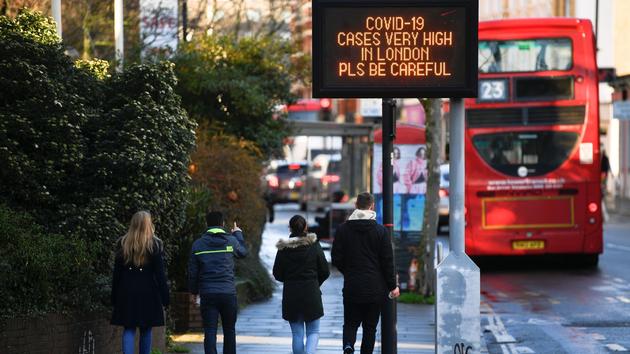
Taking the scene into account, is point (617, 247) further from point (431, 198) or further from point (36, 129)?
point (36, 129)

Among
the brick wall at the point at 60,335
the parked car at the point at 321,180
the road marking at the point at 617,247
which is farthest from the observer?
the parked car at the point at 321,180

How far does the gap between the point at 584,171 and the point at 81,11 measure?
32.5ft

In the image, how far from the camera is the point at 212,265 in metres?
12.3

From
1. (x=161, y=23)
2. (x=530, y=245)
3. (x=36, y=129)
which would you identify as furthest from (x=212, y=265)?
(x=530, y=245)

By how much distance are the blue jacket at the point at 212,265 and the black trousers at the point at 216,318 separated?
0.22ft

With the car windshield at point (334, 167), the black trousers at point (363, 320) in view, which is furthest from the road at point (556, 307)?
the car windshield at point (334, 167)

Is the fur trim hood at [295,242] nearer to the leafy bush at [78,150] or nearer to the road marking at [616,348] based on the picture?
the leafy bush at [78,150]

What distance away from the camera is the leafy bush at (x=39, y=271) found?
1084 cm

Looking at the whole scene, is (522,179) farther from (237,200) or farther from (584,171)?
(237,200)

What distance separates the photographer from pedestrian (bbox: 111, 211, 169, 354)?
37.7 ft

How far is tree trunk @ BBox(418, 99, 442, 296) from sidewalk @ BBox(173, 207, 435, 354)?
0.68m

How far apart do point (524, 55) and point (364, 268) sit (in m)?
13.2

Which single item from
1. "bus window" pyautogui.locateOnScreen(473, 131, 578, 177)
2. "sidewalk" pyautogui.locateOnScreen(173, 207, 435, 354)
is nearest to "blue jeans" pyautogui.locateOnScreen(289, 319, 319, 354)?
"sidewalk" pyautogui.locateOnScreen(173, 207, 435, 354)

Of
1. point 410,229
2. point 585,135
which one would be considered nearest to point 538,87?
point 585,135
